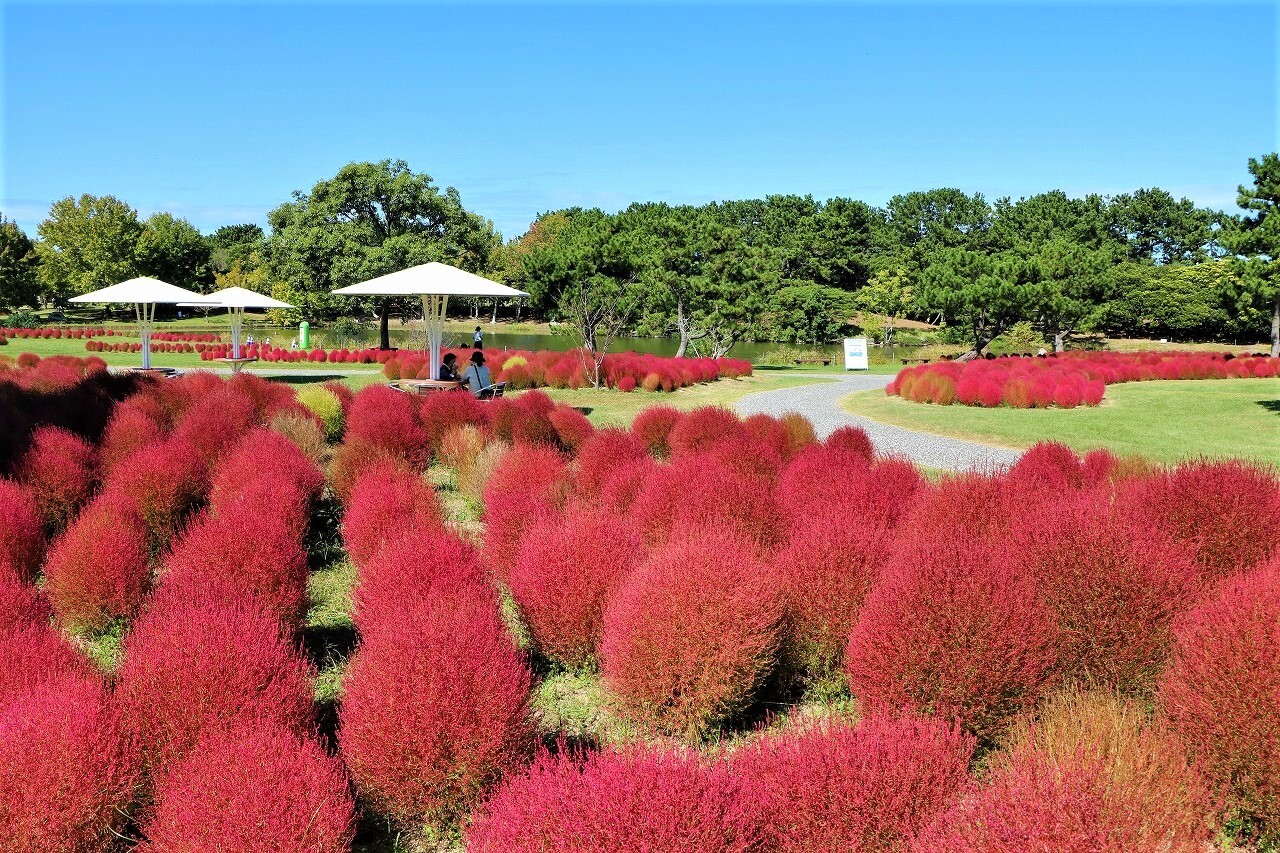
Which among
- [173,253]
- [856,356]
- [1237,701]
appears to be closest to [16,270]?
[173,253]

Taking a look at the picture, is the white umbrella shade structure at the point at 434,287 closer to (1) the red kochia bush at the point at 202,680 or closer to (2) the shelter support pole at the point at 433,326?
(2) the shelter support pole at the point at 433,326

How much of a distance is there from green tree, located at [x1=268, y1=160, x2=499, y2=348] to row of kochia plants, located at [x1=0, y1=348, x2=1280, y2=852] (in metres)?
37.1

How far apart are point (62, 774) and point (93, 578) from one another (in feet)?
10.3

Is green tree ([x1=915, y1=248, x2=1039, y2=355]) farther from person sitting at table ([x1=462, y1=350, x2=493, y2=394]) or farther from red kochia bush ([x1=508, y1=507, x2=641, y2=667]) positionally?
red kochia bush ([x1=508, y1=507, x2=641, y2=667])

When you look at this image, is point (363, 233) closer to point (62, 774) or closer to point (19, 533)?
point (19, 533)

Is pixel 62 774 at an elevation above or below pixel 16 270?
below

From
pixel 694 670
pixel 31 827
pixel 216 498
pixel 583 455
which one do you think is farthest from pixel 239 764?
pixel 583 455

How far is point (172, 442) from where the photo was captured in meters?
8.51

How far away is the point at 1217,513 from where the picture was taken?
518 centimetres

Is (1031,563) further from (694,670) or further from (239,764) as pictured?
(239,764)

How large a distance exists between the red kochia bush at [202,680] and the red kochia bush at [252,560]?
1370mm

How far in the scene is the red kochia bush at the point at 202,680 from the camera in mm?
3490

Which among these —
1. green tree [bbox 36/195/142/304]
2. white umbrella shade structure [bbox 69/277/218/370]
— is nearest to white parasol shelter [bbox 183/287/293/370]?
white umbrella shade structure [bbox 69/277/218/370]

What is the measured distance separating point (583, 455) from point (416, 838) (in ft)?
18.3
